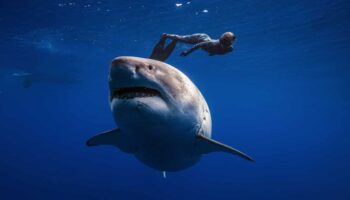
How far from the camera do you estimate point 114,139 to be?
5.28 meters

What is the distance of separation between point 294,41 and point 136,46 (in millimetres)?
15179

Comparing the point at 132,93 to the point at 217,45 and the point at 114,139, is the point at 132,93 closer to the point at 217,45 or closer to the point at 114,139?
the point at 114,139

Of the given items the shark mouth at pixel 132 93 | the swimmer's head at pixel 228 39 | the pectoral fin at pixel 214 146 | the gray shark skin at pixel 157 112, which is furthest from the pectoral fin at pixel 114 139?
the swimmer's head at pixel 228 39

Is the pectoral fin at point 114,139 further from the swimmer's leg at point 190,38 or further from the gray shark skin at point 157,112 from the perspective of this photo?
the swimmer's leg at point 190,38

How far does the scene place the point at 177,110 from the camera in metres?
3.66

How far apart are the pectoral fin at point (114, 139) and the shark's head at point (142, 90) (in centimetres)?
146

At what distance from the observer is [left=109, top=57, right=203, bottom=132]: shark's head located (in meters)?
2.96

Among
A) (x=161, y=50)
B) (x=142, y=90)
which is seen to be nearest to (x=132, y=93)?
(x=142, y=90)

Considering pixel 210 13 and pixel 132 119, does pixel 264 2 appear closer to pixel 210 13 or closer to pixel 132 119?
pixel 210 13

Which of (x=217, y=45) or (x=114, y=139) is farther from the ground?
(x=217, y=45)

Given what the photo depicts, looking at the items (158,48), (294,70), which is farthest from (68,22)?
(294,70)

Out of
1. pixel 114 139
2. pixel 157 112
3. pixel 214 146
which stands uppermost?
pixel 157 112

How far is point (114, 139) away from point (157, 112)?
2250mm

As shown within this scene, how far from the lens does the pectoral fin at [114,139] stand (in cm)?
492
